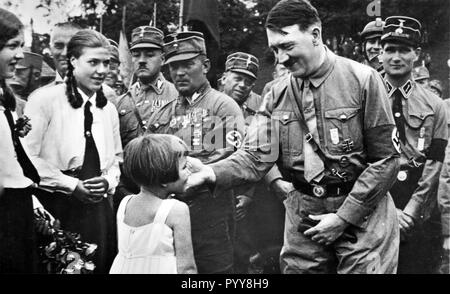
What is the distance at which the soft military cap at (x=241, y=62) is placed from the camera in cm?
379

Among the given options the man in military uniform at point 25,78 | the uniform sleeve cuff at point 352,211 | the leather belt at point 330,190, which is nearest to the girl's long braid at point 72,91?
the man in military uniform at point 25,78

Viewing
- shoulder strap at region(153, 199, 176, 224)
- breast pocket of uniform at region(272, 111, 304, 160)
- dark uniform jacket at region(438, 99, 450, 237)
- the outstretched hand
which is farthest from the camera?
dark uniform jacket at region(438, 99, 450, 237)

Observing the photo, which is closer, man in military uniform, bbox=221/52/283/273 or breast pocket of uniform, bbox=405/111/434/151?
breast pocket of uniform, bbox=405/111/434/151

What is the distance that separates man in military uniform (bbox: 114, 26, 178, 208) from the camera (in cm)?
358

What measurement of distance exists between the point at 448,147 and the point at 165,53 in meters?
1.70

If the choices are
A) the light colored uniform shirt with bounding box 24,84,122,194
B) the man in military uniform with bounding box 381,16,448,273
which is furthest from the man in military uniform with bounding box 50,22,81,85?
the man in military uniform with bounding box 381,16,448,273

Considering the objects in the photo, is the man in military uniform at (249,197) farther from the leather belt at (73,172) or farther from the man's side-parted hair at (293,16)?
the man's side-parted hair at (293,16)

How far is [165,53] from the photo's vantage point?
3.66 metres

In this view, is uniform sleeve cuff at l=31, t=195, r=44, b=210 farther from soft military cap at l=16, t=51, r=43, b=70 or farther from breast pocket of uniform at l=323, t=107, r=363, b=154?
breast pocket of uniform at l=323, t=107, r=363, b=154

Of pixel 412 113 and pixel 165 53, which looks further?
pixel 165 53

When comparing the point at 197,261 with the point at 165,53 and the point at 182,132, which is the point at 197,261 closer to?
the point at 182,132

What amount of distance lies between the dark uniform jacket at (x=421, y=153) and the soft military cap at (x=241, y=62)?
0.95m
